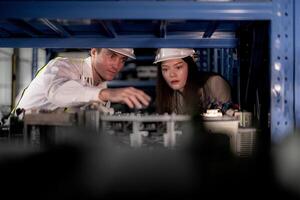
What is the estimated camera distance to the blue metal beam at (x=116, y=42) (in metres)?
1.49

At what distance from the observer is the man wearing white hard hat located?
1.30 meters

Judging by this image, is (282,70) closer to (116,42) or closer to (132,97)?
(132,97)

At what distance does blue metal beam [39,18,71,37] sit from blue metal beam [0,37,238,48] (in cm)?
3

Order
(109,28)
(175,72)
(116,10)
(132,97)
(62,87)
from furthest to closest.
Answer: (175,72) → (62,87) → (109,28) → (132,97) → (116,10)

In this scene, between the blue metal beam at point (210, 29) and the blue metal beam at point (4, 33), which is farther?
the blue metal beam at point (4, 33)

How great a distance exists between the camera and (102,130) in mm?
1172

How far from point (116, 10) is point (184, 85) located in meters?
0.68

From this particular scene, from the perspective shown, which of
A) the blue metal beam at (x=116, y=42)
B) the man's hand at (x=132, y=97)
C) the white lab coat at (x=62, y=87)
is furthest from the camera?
the blue metal beam at (x=116, y=42)

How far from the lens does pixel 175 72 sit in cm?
159

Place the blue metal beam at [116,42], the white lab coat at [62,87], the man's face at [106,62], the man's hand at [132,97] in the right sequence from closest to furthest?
the man's hand at [132,97] → the white lab coat at [62,87] → the blue metal beam at [116,42] → the man's face at [106,62]

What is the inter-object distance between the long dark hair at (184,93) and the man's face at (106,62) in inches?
7.8

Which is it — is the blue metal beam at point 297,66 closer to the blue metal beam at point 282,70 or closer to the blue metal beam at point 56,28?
the blue metal beam at point 282,70

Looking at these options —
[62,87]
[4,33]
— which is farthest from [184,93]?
[4,33]

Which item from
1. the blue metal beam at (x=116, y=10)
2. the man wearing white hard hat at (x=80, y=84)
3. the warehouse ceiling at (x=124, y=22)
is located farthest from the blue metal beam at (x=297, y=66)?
the man wearing white hard hat at (x=80, y=84)
